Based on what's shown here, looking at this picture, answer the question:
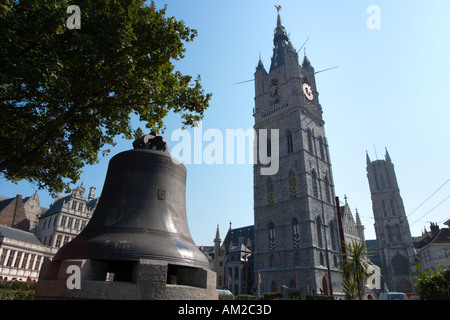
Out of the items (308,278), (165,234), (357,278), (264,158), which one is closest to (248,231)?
(264,158)

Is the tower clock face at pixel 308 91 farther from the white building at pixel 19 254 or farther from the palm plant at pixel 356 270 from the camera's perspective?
the white building at pixel 19 254

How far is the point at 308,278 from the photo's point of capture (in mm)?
31641

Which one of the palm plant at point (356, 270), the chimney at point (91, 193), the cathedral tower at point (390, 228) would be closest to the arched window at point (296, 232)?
the palm plant at point (356, 270)

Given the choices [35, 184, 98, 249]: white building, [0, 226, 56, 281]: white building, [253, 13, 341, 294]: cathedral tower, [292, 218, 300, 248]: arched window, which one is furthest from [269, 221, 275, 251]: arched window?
[0, 226, 56, 281]: white building

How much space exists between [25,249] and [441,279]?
1502 inches

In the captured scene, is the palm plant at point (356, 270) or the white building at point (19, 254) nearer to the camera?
the palm plant at point (356, 270)

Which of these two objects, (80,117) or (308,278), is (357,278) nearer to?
(80,117)

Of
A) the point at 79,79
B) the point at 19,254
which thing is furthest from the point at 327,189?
the point at 19,254

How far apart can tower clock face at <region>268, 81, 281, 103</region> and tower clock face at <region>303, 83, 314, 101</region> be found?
13.6 feet

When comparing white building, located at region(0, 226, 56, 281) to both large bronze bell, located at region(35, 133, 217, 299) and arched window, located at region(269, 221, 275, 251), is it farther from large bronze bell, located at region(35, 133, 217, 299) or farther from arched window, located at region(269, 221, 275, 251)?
large bronze bell, located at region(35, 133, 217, 299)

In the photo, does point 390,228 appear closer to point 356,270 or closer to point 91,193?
point 356,270

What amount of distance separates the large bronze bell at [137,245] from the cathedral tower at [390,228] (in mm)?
59742

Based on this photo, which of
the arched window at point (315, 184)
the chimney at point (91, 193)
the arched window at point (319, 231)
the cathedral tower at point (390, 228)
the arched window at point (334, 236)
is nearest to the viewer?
the arched window at point (319, 231)

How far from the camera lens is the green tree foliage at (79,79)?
6668 millimetres
